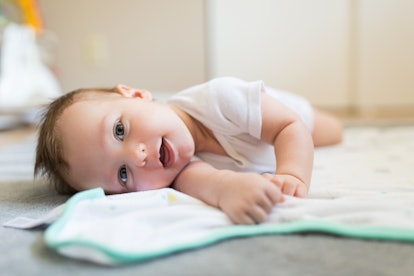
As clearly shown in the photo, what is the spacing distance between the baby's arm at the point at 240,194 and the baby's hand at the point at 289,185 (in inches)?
2.1

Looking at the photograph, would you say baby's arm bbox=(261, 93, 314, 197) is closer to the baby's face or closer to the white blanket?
the white blanket

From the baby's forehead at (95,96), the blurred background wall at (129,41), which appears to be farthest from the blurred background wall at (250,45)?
the baby's forehead at (95,96)

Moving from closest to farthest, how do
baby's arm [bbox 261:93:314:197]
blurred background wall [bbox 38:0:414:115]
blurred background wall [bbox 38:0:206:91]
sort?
baby's arm [bbox 261:93:314:197], blurred background wall [bbox 38:0:414:115], blurred background wall [bbox 38:0:206:91]

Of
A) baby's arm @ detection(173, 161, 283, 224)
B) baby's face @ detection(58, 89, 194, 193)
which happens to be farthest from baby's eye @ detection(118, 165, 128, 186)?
baby's arm @ detection(173, 161, 283, 224)

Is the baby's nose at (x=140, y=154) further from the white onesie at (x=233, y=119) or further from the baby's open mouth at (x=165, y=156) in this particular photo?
the white onesie at (x=233, y=119)

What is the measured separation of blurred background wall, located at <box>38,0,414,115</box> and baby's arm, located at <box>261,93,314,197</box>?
6.20ft

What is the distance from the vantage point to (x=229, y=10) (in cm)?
270

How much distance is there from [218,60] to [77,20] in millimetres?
983

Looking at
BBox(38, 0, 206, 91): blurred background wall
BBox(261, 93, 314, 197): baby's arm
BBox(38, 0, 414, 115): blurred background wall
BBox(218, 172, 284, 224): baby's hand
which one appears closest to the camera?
BBox(218, 172, 284, 224): baby's hand

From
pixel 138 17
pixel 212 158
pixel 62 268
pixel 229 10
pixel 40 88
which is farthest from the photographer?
Result: pixel 138 17

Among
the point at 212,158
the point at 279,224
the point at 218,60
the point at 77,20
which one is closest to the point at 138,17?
the point at 77,20

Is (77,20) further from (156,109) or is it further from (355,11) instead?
(156,109)

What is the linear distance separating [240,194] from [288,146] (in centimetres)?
21

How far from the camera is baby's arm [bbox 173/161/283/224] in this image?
54 cm
